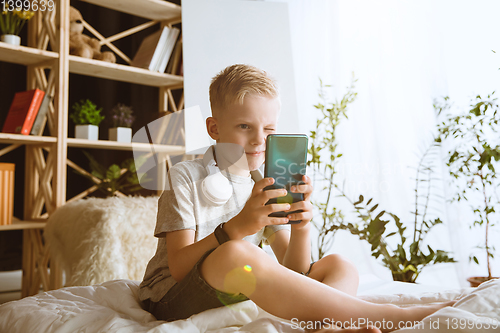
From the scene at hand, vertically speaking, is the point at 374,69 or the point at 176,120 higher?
the point at 374,69

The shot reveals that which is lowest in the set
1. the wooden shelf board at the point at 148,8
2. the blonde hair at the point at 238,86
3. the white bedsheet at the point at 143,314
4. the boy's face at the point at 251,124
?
the white bedsheet at the point at 143,314

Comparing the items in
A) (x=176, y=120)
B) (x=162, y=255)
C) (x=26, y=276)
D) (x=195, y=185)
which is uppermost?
(x=176, y=120)

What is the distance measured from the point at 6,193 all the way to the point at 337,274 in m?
1.48

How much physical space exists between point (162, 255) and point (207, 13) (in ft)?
4.52

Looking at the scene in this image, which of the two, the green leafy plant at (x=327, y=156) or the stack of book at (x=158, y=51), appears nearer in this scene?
the green leafy plant at (x=327, y=156)

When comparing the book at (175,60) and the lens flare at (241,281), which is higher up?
the book at (175,60)

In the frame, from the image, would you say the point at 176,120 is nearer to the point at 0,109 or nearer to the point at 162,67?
the point at 162,67

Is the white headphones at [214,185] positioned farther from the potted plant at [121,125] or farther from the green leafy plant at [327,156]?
the potted plant at [121,125]

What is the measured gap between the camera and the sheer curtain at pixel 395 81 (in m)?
1.90

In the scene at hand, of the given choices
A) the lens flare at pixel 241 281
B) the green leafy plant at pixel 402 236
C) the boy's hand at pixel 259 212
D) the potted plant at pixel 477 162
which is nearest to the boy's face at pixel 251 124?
the boy's hand at pixel 259 212

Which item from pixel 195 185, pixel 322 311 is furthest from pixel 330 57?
pixel 322 311

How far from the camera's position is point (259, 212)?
0.71 m

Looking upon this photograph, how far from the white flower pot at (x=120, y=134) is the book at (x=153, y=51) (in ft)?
1.13

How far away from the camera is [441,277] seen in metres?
2.10
